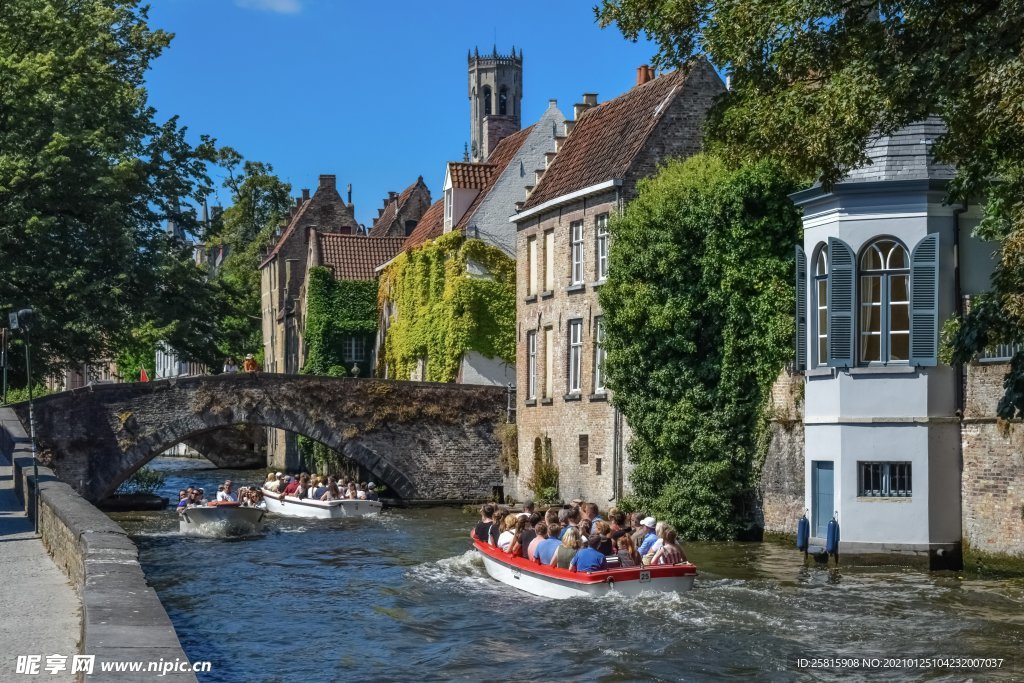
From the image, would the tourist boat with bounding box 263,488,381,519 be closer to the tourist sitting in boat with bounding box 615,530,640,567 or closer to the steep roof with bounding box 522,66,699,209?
the steep roof with bounding box 522,66,699,209

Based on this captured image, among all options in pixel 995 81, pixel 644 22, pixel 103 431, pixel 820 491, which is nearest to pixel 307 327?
pixel 103 431

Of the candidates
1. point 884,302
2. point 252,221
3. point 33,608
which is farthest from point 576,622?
point 252,221

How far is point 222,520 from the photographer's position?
1275 inches

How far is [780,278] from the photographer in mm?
27344

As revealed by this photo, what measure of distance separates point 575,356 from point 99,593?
2551cm

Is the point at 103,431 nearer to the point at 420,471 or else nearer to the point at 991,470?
the point at 420,471

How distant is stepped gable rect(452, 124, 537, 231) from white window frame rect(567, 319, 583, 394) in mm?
9009

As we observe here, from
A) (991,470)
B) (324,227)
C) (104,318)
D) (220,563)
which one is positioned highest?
(324,227)

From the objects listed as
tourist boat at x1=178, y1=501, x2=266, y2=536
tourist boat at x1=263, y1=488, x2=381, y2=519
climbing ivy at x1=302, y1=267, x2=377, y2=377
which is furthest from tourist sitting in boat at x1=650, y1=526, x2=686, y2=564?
climbing ivy at x1=302, y1=267, x2=377, y2=377

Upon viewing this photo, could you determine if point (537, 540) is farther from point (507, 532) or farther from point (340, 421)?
point (340, 421)

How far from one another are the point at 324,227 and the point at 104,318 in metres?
33.4

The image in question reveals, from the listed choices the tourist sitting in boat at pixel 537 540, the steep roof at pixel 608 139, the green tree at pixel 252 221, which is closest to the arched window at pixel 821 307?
the tourist sitting in boat at pixel 537 540

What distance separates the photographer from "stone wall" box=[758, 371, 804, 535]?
87.8 ft

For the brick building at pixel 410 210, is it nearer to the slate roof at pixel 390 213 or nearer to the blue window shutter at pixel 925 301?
the slate roof at pixel 390 213
